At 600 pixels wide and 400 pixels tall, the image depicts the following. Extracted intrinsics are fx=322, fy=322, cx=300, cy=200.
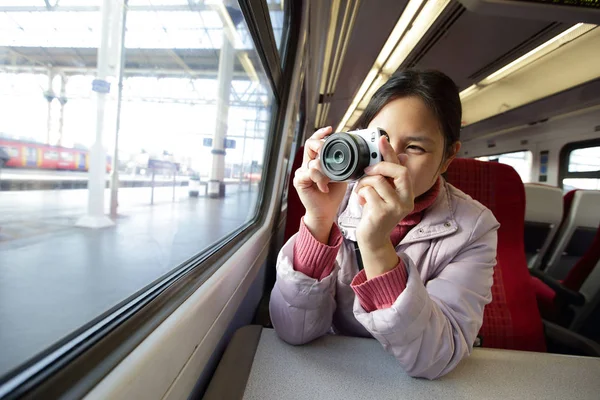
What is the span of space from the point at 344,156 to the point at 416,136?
0.75 ft

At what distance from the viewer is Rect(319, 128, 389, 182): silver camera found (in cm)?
59

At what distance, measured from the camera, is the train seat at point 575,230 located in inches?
97.4

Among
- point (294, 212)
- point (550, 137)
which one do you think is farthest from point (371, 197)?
point (550, 137)

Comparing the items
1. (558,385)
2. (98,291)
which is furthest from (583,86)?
(98,291)

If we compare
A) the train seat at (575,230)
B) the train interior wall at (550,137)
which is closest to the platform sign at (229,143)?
the train seat at (575,230)

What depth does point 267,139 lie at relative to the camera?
2.34 m

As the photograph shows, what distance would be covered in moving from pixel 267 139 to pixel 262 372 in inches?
74.3

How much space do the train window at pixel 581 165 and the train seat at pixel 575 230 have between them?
4.38 ft

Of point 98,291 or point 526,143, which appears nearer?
point 98,291

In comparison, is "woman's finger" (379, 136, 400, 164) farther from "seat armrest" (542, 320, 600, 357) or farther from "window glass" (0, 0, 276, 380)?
"seat armrest" (542, 320, 600, 357)

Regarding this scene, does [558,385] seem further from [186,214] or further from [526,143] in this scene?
[526,143]

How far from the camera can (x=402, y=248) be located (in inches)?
33.8

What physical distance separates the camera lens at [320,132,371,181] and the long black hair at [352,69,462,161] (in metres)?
0.26

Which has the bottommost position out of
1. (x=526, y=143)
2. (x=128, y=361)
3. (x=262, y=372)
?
(x=262, y=372)
